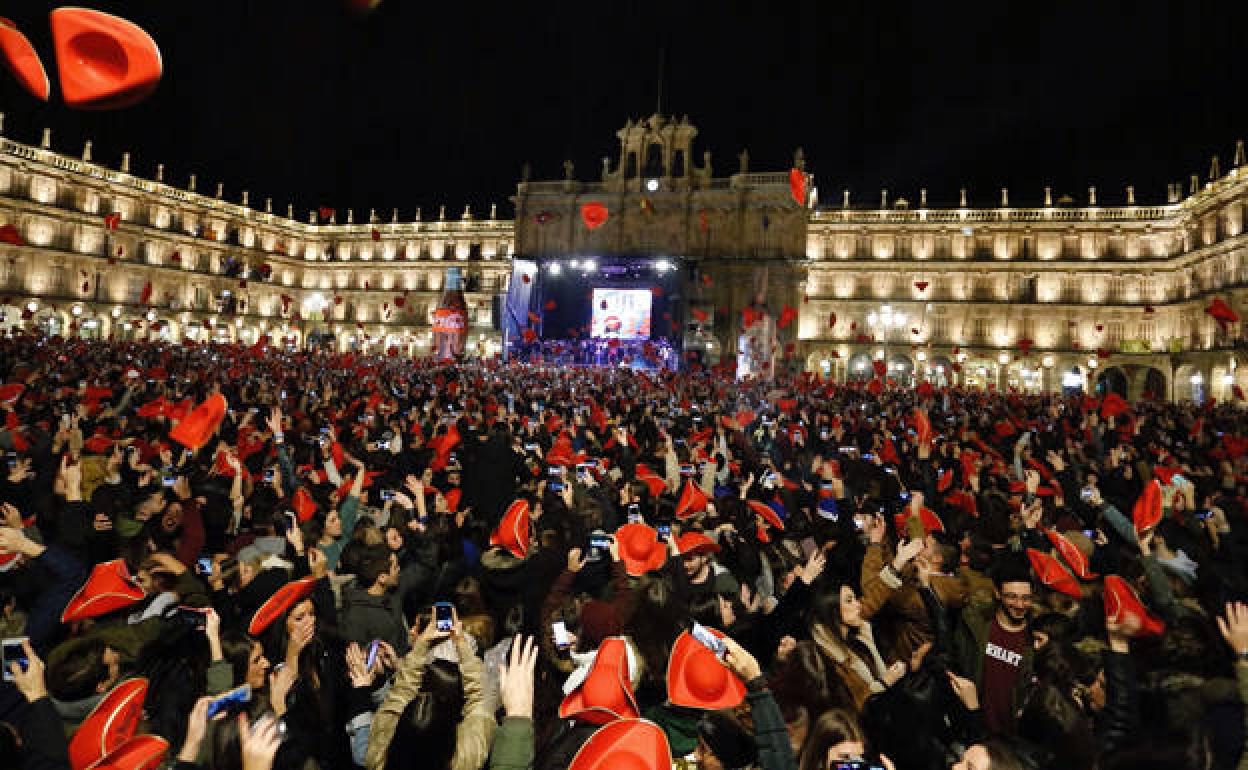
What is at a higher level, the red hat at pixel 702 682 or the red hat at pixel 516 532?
the red hat at pixel 516 532

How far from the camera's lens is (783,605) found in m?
4.12

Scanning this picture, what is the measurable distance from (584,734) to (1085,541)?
5.51 metres

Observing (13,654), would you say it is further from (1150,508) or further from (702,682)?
(1150,508)

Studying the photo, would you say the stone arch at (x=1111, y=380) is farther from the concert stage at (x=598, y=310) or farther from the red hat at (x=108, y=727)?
the red hat at (x=108, y=727)

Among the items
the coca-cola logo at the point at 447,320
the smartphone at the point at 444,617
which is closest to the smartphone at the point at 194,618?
the smartphone at the point at 444,617

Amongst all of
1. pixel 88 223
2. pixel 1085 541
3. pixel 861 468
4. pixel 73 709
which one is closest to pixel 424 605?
pixel 73 709

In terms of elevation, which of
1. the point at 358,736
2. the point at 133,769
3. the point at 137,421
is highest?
the point at 137,421

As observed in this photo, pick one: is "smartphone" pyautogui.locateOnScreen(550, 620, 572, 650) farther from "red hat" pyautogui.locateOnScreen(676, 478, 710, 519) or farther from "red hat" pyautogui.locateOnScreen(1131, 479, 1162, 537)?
"red hat" pyautogui.locateOnScreen(1131, 479, 1162, 537)

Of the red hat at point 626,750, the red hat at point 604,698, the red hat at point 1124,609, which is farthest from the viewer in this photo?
the red hat at point 1124,609

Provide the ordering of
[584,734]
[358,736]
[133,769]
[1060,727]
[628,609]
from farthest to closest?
[628,609], [358,736], [1060,727], [584,734], [133,769]

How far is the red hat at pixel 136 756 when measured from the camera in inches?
79.3

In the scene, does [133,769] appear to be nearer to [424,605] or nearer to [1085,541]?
[424,605]

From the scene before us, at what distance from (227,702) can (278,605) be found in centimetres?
105

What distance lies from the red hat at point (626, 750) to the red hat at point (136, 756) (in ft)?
4.31
